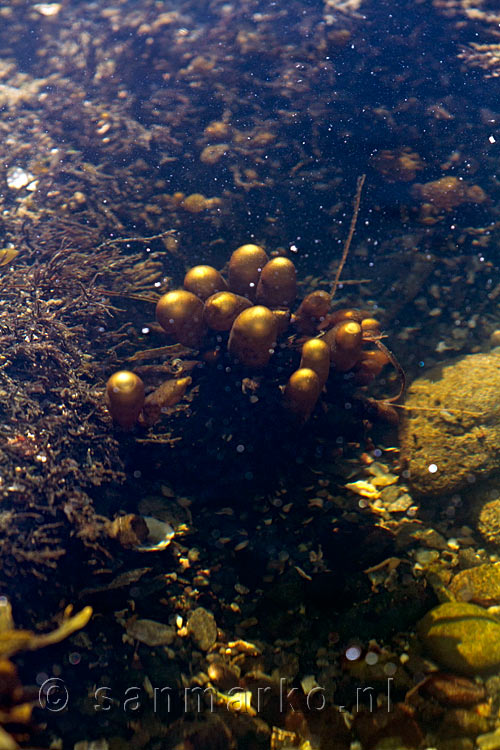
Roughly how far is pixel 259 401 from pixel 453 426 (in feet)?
4.75

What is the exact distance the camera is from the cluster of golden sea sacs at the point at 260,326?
10.1ft

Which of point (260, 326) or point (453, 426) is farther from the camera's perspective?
point (453, 426)

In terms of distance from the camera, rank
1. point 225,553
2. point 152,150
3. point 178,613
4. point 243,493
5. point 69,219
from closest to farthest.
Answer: point 178,613 → point 225,553 → point 243,493 → point 69,219 → point 152,150

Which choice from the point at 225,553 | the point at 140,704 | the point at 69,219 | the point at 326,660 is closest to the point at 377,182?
the point at 69,219

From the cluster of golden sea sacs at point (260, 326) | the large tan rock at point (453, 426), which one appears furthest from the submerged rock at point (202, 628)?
the large tan rock at point (453, 426)

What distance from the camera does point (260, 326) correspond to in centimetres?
309

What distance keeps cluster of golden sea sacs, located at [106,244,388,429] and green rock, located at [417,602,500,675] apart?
4.77 feet

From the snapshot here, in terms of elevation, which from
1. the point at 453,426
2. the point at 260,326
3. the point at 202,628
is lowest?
the point at 202,628

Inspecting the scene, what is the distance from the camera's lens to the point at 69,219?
492 cm

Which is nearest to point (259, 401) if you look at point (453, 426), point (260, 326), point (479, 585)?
point (260, 326)

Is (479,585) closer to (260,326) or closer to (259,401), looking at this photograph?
(259,401)

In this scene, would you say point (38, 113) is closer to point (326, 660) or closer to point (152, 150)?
point (152, 150)

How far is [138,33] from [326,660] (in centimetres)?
891

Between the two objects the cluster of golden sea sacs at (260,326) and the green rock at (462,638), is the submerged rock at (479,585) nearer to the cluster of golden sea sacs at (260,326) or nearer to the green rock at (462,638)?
the green rock at (462,638)
